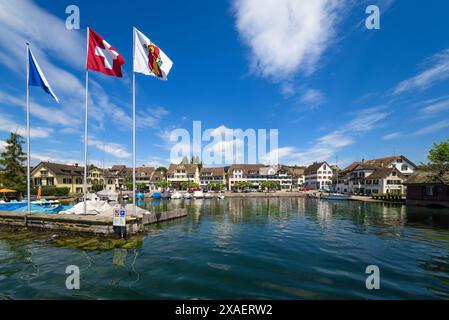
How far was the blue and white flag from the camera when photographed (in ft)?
53.7

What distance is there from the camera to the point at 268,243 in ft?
48.0

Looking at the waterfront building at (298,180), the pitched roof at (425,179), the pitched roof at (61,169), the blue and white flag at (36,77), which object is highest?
the blue and white flag at (36,77)

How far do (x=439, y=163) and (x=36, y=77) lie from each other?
67.0 meters

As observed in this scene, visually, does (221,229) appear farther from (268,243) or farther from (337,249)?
(337,249)

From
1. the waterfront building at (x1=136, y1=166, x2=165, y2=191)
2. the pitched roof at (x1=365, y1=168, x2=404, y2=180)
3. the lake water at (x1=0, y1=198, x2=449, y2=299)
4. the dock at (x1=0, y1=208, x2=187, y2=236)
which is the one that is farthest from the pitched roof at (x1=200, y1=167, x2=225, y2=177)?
the lake water at (x1=0, y1=198, x2=449, y2=299)

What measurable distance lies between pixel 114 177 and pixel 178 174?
1131 inches

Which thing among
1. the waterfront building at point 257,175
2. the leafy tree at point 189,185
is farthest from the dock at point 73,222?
the waterfront building at point 257,175

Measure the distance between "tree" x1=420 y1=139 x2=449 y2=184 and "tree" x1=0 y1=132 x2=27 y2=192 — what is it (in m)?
90.3

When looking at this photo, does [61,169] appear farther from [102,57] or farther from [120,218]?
[120,218]

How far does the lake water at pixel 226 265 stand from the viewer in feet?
25.9

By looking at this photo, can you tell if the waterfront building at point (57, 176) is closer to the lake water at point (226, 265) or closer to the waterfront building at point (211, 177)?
the waterfront building at point (211, 177)

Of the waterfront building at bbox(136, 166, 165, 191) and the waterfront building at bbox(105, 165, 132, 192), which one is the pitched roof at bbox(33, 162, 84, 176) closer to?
the waterfront building at bbox(105, 165, 132, 192)

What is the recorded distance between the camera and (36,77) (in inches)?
664

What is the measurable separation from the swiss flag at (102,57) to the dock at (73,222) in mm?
11961
